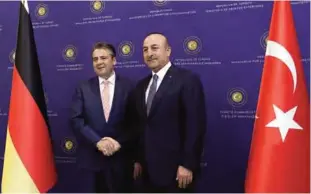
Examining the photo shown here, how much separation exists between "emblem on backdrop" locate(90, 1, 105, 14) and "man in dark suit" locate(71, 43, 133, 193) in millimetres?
819

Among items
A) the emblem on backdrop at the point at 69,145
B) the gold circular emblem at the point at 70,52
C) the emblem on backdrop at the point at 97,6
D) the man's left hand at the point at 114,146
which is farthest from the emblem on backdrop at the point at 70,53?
the man's left hand at the point at 114,146

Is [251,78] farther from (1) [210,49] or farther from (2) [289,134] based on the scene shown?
(2) [289,134]

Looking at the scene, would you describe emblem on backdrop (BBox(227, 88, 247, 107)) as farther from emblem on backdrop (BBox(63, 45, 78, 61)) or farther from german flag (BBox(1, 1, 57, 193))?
emblem on backdrop (BBox(63, 45, 78, 61))

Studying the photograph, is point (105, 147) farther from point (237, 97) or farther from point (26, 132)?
point (237, 97)

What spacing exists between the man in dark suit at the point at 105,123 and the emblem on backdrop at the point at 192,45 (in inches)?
24.1

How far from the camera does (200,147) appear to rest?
1.90 meters

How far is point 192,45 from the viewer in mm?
2650

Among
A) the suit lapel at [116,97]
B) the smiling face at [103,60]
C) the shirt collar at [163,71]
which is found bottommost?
the suit lapel at [116,97]

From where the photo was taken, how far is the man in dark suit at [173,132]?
1.88m

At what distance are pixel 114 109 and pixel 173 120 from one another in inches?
18.1

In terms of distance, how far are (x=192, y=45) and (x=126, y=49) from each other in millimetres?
558

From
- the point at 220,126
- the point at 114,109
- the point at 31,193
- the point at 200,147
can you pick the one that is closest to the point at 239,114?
the point at 220,126

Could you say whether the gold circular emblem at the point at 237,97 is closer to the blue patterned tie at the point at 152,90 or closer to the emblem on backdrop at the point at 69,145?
the blue patterned tie at the point at 152,90

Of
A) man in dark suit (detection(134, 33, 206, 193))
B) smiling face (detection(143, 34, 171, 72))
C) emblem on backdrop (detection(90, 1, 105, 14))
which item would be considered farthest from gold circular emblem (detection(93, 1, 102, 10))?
man in dark suit (detection(134, 33, 206, 193))
